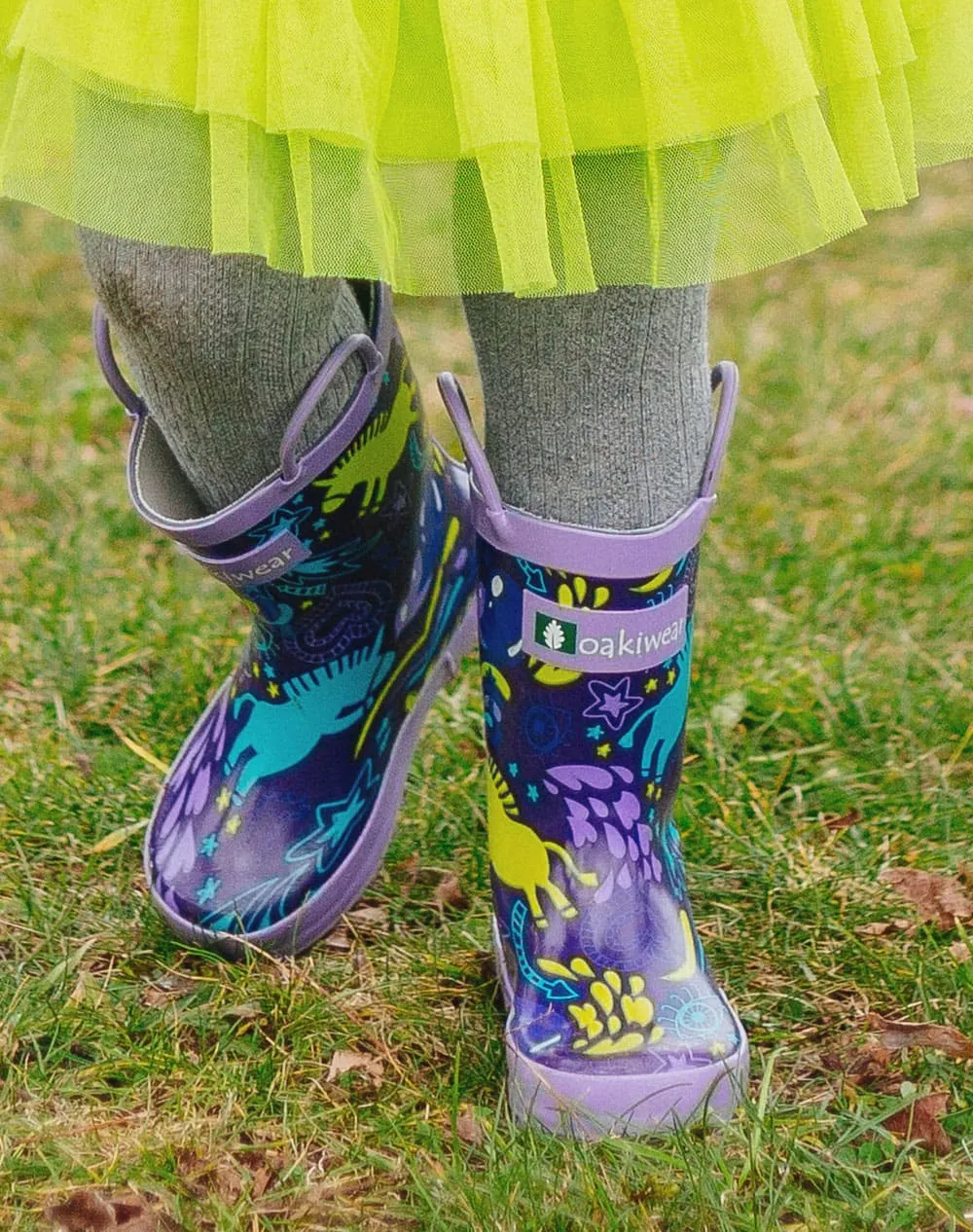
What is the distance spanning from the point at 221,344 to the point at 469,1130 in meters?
0.57

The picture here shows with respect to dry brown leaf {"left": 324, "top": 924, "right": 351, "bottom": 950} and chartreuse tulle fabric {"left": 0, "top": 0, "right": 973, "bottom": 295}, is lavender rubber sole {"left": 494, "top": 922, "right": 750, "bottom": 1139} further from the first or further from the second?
chartreuse tulle fabric {"left": 0, "top": 0, "right": 973, "bottom": 295}

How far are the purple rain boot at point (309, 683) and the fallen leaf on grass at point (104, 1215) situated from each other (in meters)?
0.28

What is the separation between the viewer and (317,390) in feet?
3.69

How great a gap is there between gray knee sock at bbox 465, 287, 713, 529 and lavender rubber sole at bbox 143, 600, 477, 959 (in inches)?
14.6

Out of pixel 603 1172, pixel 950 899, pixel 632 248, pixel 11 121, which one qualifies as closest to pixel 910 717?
pixel 950 899

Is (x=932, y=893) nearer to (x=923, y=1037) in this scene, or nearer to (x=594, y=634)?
(x=923, y=1037)

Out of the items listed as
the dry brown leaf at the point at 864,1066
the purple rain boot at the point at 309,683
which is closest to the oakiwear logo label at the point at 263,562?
the purple rain boot at the point at 309,683

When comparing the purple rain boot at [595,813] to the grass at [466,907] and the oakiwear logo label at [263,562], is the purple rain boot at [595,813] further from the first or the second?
the oakiwear logo label at [263,562]

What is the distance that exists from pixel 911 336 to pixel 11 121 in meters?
1.97

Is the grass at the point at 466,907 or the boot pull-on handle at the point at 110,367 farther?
the boot pull-on handle at the point at 110,367

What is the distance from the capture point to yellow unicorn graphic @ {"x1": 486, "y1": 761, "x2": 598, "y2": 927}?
111cm

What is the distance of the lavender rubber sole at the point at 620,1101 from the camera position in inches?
41.4

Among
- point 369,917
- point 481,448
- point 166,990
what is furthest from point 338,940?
point 481,448

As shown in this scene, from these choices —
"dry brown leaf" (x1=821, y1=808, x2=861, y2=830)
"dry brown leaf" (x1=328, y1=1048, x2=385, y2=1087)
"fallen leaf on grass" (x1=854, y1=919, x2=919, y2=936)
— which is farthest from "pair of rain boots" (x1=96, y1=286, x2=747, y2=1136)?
"dry brown leaf" (x1=821, y1=808, x2=861, y2=830)
